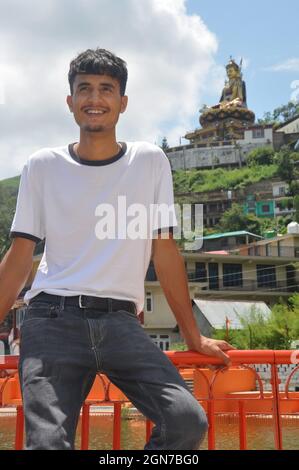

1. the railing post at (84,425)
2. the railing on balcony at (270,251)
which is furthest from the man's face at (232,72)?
the railing post at (84,425)

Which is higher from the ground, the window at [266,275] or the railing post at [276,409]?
the window at [266,275]

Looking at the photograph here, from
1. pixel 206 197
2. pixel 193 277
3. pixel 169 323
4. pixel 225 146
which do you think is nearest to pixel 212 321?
pixel 169 323

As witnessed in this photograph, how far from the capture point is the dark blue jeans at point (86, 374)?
2014mm

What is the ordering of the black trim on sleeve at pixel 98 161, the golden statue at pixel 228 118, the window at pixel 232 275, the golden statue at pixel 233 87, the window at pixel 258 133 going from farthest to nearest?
the golden statue at pixel 233 87 < the golden statue at pixel 228 118 < the window at pixel 258 133 < the window at pixel 232 275 < the black trim on sleeve at pixel 98 161

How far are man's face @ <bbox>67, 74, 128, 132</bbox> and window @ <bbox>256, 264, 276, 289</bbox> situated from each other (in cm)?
3636

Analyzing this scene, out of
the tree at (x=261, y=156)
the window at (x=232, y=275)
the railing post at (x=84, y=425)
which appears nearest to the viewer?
the railing post at (x=84, y=425)

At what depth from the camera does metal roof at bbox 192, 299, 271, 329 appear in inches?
1148

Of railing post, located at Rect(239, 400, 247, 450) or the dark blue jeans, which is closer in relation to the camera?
the dark blue jeans

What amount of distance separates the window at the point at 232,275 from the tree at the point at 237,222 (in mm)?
21948

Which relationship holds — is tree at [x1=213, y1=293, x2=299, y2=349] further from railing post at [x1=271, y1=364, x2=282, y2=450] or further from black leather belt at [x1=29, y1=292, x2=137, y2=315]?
black leather belt at [x1=29, y1=292, x2=137, y2=315]

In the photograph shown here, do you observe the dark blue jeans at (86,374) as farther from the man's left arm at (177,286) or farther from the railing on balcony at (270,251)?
the railing on balcony at (270,251)

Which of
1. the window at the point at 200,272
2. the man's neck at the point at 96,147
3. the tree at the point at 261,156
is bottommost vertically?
the man's neck at the point at 96,147

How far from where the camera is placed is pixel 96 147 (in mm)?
2596

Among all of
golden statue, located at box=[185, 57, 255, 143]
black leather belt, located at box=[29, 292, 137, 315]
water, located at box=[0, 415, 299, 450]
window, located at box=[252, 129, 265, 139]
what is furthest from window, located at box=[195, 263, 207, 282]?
golden statue, located at box=[185, 57, 255, 143]
